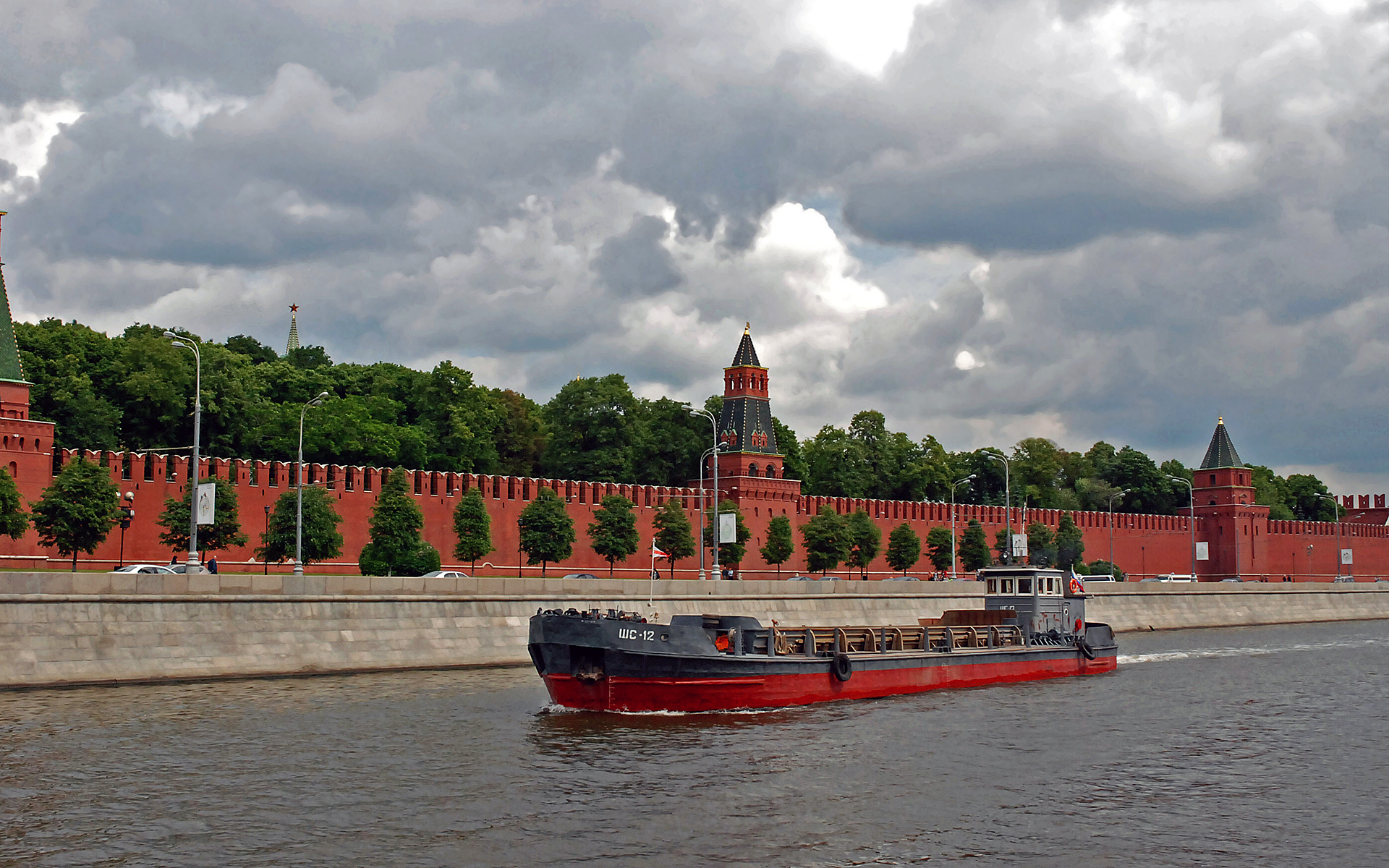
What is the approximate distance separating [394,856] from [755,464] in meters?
60.5

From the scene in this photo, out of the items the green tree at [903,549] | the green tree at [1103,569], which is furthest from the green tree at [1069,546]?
the green tree at [903,549]

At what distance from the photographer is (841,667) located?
3050cm

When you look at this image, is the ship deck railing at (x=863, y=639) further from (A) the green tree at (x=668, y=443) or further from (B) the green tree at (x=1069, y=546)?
(B) the green tree at (x=1069, y=546)

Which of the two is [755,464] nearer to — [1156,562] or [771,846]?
[1156,562]

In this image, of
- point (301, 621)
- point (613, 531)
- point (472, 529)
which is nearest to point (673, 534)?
point (613, 531)

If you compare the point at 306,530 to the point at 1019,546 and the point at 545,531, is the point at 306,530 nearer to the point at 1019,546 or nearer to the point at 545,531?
the point at 545,531

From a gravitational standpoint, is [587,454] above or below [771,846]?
above

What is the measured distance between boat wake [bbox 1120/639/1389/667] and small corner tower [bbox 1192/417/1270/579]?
158 feet

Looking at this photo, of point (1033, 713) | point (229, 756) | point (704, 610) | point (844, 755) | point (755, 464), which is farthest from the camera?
point (755, 464)

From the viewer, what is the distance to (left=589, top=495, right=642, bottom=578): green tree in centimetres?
6294

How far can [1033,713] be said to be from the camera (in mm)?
29625

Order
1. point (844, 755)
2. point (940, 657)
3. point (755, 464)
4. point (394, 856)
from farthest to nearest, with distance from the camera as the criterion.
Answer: point (755, 464), point (940, 657), point (844, 755), point (394, 856)

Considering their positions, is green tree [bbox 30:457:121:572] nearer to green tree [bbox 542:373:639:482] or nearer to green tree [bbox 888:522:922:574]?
green tree [bbox 542:373:639:482]

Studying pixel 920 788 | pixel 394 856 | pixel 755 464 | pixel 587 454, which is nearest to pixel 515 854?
pixel 394 856
